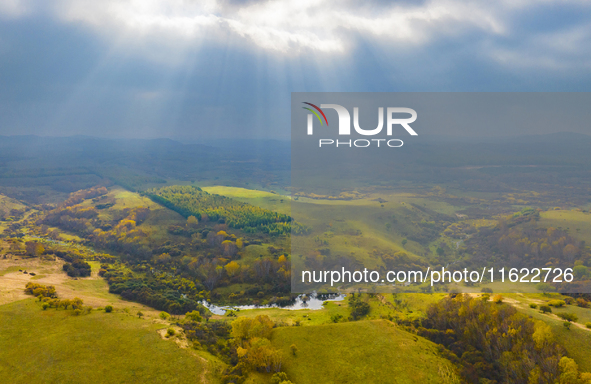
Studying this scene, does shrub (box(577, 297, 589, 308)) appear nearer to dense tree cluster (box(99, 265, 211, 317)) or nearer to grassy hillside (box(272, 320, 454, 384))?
grassy hillside (box(272, 320, 454, 384))

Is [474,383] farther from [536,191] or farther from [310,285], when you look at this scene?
[536,191]

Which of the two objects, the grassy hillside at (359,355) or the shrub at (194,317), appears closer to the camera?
the grassy hillside at (359,355)

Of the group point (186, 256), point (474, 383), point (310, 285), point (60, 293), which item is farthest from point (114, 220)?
point (474, 383)

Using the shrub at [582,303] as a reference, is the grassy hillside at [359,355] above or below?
below

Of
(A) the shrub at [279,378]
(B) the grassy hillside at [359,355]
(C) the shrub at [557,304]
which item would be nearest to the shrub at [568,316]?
(C) the shrub at [557,304]

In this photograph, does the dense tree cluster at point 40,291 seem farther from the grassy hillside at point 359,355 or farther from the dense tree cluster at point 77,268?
the grassy hillside at point 359,355

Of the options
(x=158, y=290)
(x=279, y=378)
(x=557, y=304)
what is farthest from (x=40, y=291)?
(x=557, y=304)
